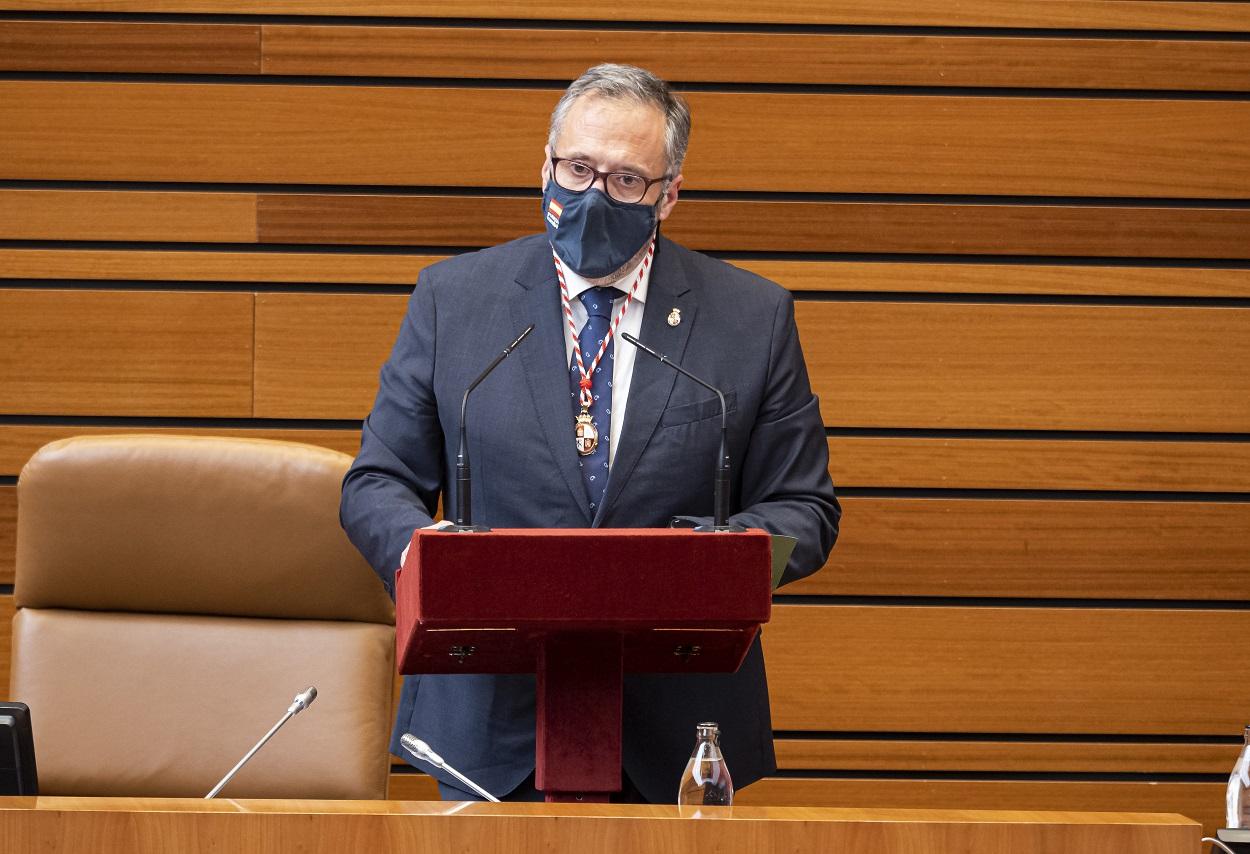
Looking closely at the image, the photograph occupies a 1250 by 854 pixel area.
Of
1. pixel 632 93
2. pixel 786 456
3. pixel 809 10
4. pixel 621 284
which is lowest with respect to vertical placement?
pixel 786 456

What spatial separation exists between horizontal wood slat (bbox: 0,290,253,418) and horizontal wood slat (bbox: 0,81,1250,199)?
0.28 m

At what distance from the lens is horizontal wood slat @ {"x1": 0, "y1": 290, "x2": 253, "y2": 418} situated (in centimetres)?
324

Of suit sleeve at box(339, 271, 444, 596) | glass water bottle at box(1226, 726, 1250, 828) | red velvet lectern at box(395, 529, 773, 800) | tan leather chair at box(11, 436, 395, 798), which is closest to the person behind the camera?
red velvet lectern at box(395, 529, 773, 800)

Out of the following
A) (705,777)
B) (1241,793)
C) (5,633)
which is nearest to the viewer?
(705,777)

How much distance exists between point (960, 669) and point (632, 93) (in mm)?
1779

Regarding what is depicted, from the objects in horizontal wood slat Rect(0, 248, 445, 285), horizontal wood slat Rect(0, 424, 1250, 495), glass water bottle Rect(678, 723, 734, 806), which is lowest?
glass water bottle Rect(678, 723, 734, 806)

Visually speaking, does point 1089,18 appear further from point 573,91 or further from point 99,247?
point 99,247

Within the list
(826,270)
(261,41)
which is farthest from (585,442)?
(261,41)

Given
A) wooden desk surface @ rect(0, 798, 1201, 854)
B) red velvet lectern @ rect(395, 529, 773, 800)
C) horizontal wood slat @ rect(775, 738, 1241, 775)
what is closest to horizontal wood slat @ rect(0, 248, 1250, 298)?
horizontal wood slat @ rect(775, 738, 1241, 775)

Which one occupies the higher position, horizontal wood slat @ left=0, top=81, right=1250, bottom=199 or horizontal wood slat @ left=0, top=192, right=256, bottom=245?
horizontal wood slat @ left=0, top=81, right=1250, bottom=199

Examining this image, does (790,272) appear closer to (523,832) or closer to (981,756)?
(981,756)

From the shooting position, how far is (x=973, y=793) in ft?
10.9

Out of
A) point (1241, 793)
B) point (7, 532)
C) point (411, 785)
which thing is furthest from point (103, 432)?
point (1241, 793)

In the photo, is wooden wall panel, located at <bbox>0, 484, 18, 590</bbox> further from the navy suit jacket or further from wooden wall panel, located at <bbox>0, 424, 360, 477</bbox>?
the navy suit jacket
